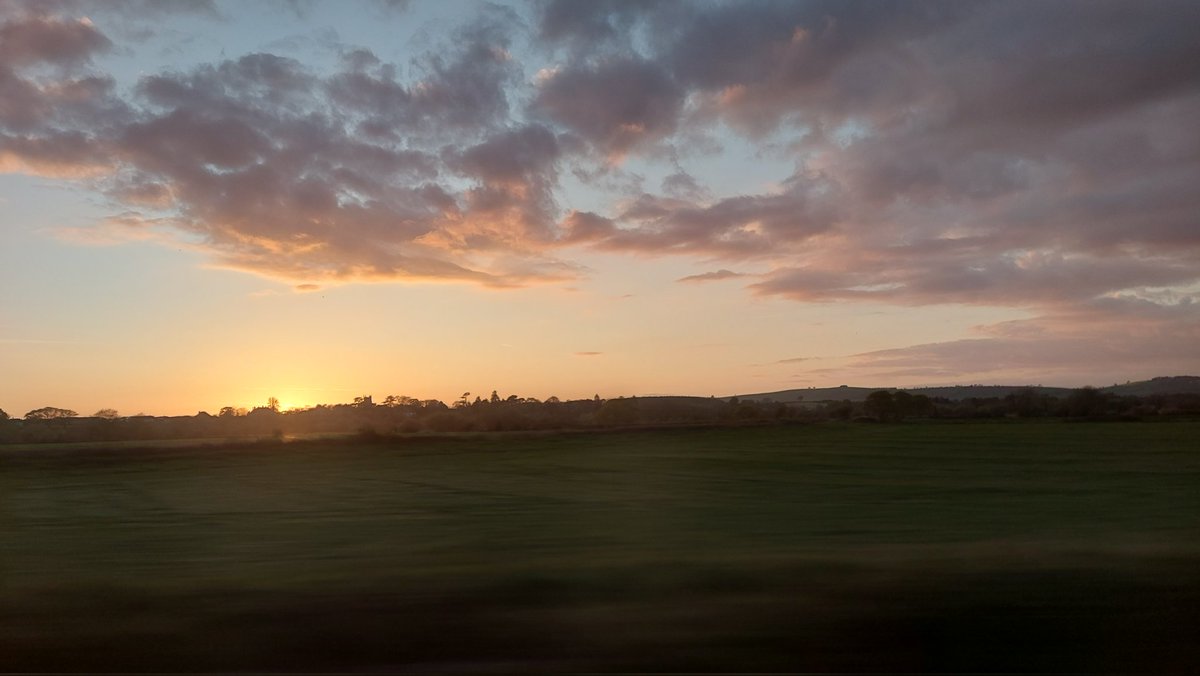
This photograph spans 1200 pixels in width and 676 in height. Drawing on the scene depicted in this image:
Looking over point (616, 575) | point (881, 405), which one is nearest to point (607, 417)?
point (881, 405)

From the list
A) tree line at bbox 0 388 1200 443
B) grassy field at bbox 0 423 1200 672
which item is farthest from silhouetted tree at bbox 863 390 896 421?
grassy field at bbox 0 423 1200 672

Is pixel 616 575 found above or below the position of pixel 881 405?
below

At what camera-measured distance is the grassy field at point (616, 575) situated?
5.82m

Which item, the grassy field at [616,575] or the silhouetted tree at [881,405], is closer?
the grassy field at [616,575]

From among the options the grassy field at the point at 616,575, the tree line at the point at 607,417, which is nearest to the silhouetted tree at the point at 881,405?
the tree line at the point at 607,417

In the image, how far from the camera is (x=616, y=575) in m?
7.64

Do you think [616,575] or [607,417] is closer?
[616,575]

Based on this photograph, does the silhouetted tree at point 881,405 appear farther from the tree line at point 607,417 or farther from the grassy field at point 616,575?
the grassy field at point 616,575

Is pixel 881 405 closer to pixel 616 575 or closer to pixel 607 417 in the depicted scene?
pixel 607 417

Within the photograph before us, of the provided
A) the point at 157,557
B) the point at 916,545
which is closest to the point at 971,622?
the point at 916,545

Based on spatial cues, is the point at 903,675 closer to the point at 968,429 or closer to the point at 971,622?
the point at 971,622

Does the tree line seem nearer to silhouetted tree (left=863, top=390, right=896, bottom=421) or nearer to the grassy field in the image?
silhouetted tree (left=863, top=390, right=896, bottom=421)

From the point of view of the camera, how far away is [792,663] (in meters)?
5.60

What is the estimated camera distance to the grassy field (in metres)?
5.82
